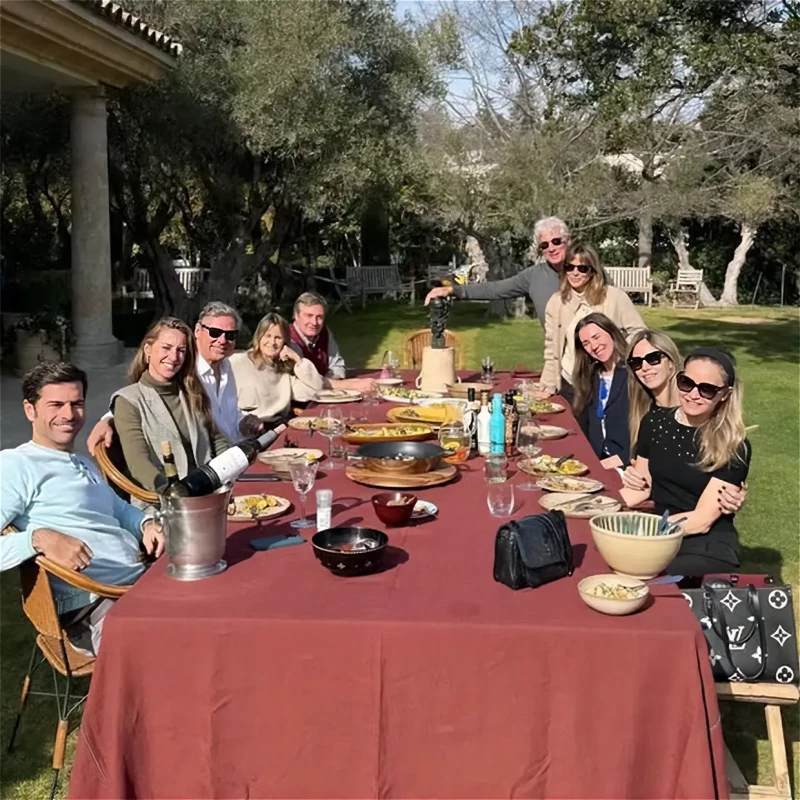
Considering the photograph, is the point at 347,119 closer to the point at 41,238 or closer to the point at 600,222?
the point at 41,238

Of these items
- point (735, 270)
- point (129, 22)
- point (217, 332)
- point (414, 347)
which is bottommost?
point (414, 347)

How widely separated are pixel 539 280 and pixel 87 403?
4.48m

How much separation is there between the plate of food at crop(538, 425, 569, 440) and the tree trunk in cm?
1871

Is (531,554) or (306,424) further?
(306,424)

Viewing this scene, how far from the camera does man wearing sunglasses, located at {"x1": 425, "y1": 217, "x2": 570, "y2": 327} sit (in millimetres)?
5332

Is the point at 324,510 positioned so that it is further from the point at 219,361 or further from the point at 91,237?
the point at 91,237

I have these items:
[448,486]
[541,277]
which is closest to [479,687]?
[448,486]

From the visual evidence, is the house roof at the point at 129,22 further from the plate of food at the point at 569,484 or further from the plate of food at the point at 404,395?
the plate of food at the point at 569,484

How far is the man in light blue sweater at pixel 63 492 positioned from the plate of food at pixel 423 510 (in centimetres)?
92

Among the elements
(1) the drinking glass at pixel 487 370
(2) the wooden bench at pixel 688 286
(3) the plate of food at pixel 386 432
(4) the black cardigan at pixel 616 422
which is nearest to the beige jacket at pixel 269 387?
(3) the plate of food at pixel 386 432

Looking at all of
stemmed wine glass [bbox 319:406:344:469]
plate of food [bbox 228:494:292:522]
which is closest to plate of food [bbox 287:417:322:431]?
stemmed wine glass [bbox 319:406:344:469]

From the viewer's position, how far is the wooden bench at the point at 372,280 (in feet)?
66.7

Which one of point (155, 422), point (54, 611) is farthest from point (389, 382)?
point (54, 611)

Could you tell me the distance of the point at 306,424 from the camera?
13.7 ft
